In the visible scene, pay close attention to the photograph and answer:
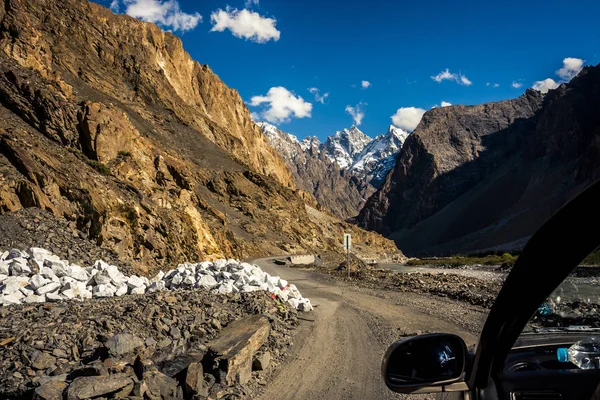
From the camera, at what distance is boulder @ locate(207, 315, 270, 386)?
5746 mm

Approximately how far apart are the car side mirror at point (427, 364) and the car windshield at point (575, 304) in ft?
1.17

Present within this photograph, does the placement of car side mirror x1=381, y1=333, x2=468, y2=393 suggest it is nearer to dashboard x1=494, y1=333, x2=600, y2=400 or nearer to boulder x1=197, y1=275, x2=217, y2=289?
dashboard x1=494, y1=333, x2=600, y2=400

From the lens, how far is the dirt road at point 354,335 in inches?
228

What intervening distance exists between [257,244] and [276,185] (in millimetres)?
20112

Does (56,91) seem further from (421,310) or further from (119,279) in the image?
(421,310)

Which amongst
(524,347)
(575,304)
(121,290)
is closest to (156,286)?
(121,290)

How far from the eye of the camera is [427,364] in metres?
1.85

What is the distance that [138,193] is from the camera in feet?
76.3

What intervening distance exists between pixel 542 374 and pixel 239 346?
17.4 feet

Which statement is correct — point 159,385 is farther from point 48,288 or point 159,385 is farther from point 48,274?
point 48,274

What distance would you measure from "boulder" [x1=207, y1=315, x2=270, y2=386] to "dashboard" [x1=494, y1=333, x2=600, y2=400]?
4780 mm

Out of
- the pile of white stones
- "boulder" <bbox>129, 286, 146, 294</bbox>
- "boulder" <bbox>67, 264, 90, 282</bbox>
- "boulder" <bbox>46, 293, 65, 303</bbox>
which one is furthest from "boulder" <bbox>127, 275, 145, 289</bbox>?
"boulder" <bbox>46, 293, 65, 303</bbox>

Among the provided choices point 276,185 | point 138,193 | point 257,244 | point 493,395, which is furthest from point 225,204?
point 493,395

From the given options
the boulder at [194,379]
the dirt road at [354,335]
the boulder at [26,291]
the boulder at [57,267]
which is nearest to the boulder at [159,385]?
the boulder at [194,379]
